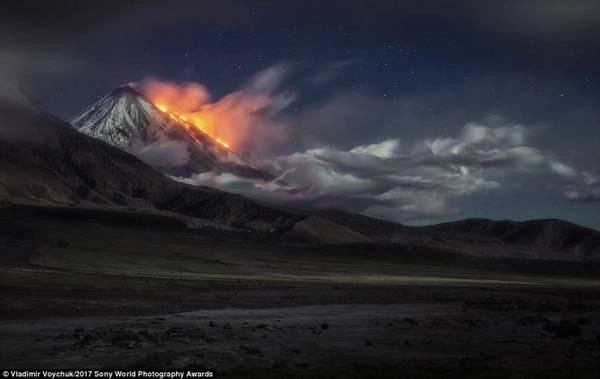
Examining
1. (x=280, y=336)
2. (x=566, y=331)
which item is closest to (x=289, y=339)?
(x=280, y=336)

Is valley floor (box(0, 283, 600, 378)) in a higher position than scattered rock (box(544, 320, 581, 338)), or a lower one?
lower

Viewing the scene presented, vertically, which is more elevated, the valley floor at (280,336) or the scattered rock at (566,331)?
the scattered rock at (566,331)

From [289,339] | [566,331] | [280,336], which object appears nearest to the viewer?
[289,339]

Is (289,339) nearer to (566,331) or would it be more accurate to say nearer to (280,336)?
(280,336)

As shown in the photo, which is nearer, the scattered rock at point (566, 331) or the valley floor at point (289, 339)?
the valley floor at point (289, 339)

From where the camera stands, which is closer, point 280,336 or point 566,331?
point 280,336

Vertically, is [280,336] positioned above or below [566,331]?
below

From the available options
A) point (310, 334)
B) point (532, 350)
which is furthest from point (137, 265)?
point (532, 350)

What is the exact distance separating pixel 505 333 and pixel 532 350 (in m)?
8.81

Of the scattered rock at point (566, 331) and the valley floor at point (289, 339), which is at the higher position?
the scattered rock at point (566, 331)

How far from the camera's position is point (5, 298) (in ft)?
185

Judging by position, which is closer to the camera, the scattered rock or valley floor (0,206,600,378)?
valley floor (0,206,600,378)

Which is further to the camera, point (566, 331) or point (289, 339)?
point (566, 331)

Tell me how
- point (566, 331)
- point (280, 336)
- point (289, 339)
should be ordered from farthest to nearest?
point (566, 331) < point (280, 336) < point (289, 339)
